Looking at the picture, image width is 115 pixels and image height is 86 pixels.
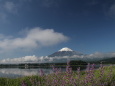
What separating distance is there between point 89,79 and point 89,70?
1.10 ft

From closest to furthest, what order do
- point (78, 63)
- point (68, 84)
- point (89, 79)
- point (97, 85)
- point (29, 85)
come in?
point (89, 79)
point (68, 84)
point (97, 85)
point (29, 85)
point (78, 63)

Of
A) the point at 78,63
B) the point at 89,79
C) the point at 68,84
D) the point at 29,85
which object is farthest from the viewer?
the point at 78,63

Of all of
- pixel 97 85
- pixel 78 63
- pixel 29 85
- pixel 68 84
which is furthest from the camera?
→ pixel 78 63

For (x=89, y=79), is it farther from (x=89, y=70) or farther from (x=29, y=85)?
(x=29, y=85)

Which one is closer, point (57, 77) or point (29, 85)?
point (57, 77)

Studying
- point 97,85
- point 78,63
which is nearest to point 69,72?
point 97,85

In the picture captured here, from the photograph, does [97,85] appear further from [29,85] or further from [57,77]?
[29,85]

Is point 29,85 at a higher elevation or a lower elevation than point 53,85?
lower

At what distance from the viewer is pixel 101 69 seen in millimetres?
5609

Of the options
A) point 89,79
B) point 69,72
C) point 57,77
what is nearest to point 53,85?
point 57,77

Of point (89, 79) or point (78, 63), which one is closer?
point (89, 79)

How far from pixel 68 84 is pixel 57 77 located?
0.92 m

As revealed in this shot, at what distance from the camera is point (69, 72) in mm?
5688

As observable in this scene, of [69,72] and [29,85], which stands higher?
[69,72]
